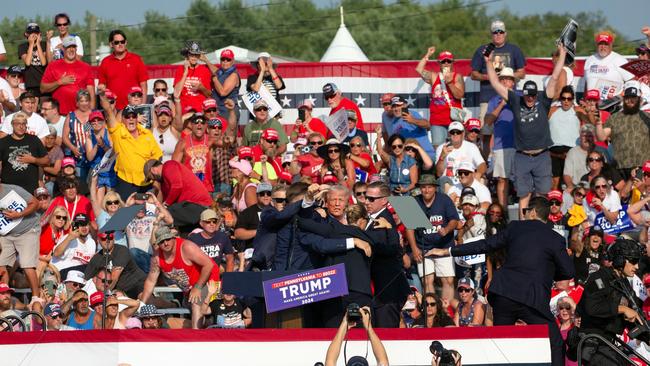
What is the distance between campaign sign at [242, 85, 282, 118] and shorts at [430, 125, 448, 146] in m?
2.20

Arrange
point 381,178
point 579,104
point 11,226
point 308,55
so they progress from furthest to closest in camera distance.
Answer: point 308,55
point 579,104
point 381,178
point 11,226

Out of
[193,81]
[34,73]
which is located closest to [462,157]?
[193,81]

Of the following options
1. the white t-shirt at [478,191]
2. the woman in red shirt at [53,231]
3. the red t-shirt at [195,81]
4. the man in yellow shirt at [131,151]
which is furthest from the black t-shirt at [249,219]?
the red t-shirt at [195,81]

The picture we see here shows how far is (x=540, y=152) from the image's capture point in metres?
18.6

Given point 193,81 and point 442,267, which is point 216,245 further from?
point 193,81

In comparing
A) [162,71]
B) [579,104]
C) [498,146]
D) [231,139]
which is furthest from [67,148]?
[579,104]

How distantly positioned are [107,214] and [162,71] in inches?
224

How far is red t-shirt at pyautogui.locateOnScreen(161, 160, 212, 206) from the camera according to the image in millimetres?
17078

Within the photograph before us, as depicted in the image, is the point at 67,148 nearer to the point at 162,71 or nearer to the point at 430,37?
the point at 162,71

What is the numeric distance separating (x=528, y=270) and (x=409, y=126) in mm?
7379

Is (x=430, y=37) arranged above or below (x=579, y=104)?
below

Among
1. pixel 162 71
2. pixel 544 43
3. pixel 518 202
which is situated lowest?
pixel 544 43

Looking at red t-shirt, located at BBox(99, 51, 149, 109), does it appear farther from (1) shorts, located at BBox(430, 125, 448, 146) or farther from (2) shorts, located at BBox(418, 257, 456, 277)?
(2) shorts, located at BBox(418, 257, 456, 277)

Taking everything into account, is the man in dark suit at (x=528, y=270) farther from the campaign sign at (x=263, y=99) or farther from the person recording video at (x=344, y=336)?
the campaign sign at (x=263, y=99)
